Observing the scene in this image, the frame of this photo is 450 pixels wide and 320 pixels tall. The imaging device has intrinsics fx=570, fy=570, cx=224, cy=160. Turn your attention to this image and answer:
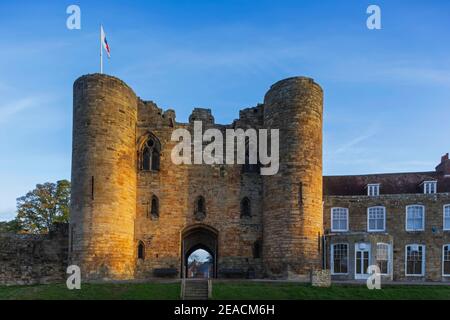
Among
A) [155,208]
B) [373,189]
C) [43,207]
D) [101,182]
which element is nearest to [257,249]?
[155,208]

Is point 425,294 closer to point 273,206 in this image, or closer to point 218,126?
point 273,206

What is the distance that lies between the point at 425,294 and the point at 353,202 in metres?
10.5

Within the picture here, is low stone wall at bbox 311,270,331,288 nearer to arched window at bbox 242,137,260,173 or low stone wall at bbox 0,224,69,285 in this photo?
arched window at bbox 242,137,260,173

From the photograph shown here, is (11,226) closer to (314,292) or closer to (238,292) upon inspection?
(238,292)

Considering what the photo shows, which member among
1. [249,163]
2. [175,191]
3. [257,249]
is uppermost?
[249,163]

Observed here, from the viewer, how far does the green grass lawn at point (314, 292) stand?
2262 cm

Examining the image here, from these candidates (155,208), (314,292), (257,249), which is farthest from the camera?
(155,208)

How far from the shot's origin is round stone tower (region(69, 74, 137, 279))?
2758 cm

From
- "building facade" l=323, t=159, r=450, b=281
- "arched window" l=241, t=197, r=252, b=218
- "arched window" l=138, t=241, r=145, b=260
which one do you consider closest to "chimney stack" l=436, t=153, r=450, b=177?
"building facade" l=323, t=159, r=450, b=281

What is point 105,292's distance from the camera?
76.6ft

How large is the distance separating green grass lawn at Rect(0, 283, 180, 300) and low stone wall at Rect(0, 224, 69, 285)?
4844mm

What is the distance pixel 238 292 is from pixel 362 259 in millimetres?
10178
